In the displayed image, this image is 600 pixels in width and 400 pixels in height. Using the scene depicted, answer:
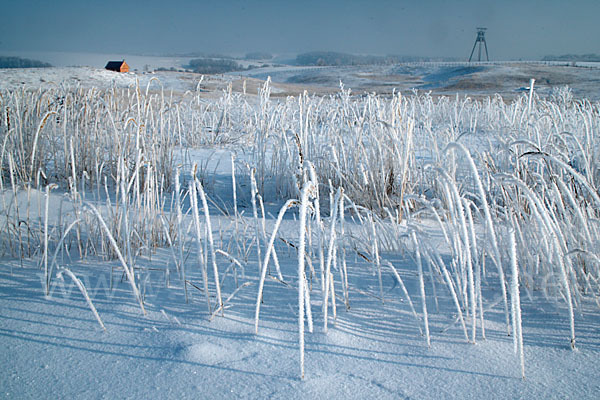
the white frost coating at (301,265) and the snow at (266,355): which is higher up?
the white frost coating at (301,265)

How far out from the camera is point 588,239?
134 centimetres

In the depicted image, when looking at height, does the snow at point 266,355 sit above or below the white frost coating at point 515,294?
below

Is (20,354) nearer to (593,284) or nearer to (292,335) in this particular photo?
(292,335)

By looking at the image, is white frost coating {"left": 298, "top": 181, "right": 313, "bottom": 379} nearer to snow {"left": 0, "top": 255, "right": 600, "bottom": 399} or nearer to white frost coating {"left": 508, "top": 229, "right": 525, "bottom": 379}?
snow {"left": 0, "top": 255, "right": 600, "bottom": 399}

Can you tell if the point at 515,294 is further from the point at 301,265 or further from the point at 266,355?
the point at 266,355

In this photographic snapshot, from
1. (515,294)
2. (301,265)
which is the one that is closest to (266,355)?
(301,265)

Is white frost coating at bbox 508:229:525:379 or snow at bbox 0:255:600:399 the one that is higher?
white frost coating at bbox 508:229:525:379

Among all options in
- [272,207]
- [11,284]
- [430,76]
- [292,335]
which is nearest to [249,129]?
[272,207]

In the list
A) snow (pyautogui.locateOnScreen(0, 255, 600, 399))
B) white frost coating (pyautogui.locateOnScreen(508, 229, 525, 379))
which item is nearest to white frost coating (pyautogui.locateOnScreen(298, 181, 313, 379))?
snow (pyautogui.locateOnScreen(0, 255, 600, 399))

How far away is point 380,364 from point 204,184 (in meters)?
2.31

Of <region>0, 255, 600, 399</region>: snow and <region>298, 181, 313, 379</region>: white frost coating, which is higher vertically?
<region>298, 181, 313, 379</region>: white frost coating

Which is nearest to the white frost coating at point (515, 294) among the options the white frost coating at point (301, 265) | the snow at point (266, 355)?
the snow at point (266, 355)

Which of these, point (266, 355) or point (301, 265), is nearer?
point (301, 265)

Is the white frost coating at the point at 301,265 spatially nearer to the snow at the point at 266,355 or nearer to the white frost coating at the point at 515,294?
the snow at the point at 266,355
